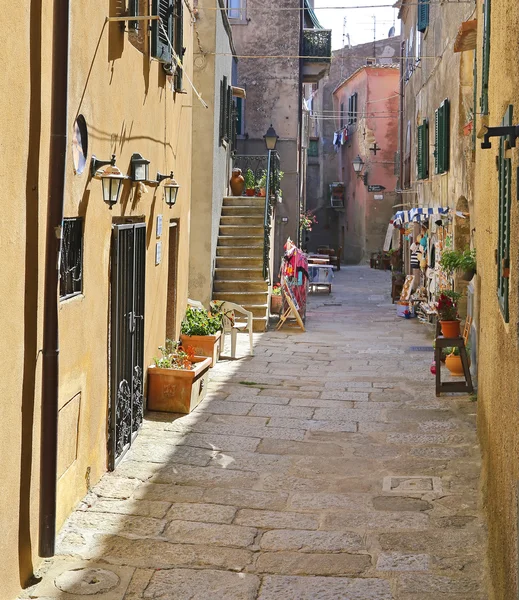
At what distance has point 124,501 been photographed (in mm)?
6863

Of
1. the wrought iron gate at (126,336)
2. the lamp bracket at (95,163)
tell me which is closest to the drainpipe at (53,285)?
the lamp bracket at (95,163)

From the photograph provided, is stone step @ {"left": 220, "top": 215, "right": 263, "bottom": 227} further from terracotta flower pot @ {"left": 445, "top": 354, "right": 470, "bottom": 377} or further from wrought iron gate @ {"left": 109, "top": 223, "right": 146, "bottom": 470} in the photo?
wrought iron gate @ {"left": 109, "top": 223, "right": 146, "bottom": 470}

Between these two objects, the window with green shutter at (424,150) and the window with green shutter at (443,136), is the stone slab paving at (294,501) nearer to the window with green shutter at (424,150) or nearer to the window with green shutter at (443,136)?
the window with green shutter at (443,136)

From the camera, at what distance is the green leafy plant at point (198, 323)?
40.3ft

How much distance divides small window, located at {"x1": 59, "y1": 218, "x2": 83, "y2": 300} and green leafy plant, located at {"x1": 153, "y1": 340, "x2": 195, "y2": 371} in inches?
132

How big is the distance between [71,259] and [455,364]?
667 cm

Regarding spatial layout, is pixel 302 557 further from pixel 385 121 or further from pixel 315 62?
pixel 385 121

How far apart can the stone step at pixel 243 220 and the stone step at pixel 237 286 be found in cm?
185

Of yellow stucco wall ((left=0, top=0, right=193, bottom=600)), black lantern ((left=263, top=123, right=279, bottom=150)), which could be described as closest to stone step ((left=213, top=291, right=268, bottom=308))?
Result: black lantern ((left=263, top=123, right=279, bottom=150))

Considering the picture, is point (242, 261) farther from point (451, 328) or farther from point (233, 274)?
point (451, 328)

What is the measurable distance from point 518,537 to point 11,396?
2802 millimetres

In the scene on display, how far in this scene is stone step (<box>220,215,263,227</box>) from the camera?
1832cm

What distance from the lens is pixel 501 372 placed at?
5570 mm

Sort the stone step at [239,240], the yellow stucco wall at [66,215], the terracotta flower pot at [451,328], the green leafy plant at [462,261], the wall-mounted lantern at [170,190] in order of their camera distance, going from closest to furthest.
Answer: the yellow stucco wall at [66,215]
the wall-mounted lantern at [170,190]
the terracotta flower pot at [451,328]
the green leafy plant at [462,261]
the stone step at [239,240]
